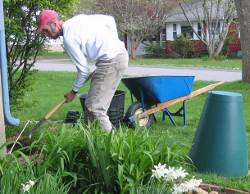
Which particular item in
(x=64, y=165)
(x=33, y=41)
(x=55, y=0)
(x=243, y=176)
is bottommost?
(x=243, y=176)

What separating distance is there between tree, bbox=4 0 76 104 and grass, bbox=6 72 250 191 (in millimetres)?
418

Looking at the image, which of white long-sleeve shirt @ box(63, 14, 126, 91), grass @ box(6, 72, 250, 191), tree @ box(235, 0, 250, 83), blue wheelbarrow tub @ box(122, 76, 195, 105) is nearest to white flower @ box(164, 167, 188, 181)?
grass @ box(6, 72, 250, 191)

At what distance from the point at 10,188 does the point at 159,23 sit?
38.7 meters

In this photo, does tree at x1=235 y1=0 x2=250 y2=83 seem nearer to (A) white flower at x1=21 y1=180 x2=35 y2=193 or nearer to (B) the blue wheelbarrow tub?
(B) the blue wheelbarrow tub

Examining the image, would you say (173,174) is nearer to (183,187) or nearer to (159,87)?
(183,187)

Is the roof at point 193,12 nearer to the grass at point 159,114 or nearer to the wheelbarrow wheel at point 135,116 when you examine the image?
the grass at point 159,114

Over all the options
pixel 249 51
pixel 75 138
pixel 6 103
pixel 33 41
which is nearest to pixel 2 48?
pixel 6 103

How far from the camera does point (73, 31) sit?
636cm

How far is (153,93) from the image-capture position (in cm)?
885

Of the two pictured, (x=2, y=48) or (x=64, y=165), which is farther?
(x=2, y=48)

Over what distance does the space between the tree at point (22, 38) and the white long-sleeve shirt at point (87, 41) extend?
1410 millimetres

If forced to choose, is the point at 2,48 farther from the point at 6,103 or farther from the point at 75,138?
the point at 75,138

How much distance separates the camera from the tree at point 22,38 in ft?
25.4

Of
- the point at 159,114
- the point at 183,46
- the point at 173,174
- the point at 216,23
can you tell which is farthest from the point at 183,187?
the point at 183,46
